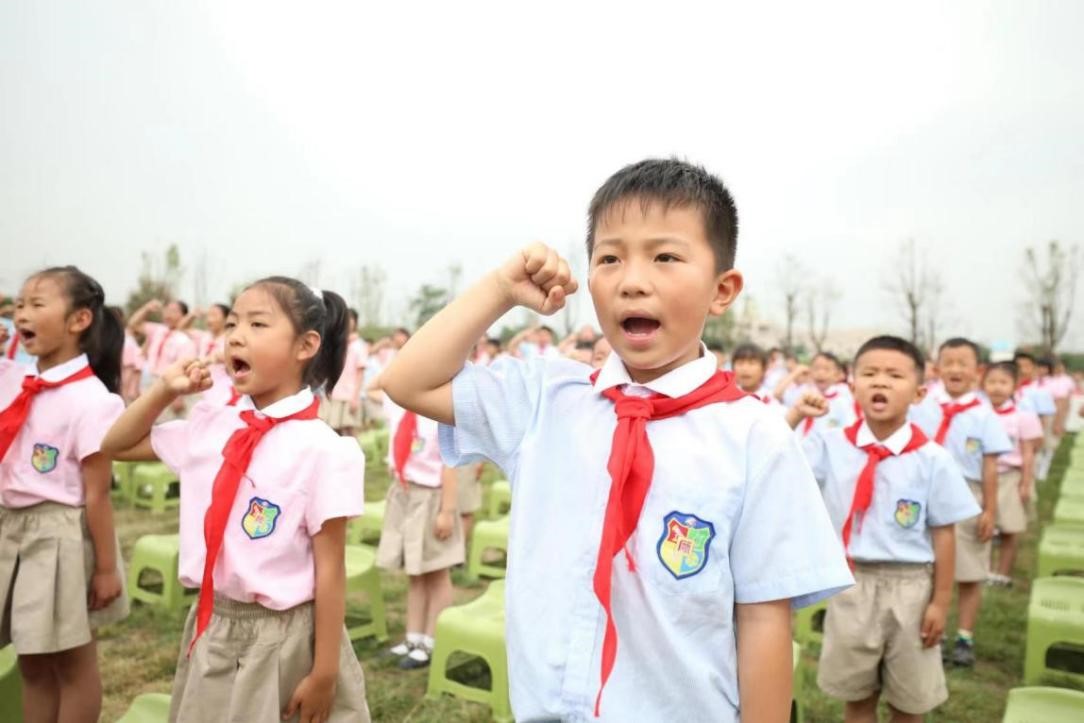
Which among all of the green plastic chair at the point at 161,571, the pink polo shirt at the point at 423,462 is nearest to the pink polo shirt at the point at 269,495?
the pink polo shirt at the point at 423,462

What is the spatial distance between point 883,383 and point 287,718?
8.27ft

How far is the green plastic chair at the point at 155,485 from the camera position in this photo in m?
7.18

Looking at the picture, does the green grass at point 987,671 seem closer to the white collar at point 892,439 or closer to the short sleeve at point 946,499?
the short sleeve at point 946,499

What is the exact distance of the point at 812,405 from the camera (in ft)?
8.77

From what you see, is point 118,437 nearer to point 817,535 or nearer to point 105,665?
Result: point 817,535

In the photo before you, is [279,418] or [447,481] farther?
[447,481]

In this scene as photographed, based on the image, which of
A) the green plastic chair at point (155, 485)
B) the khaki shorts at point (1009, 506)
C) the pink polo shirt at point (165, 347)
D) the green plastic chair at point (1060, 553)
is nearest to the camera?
the green plastic chair at point (1060, 553)

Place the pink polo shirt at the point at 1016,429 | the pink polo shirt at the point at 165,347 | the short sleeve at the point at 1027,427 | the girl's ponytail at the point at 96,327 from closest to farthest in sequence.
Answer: the girl's ponytail at the point at 96,327 < the pink polo shirt at the point at 1016,429 < the short sleeve at the point at 1027,427 < the pink polo shirt at the point at 165,347

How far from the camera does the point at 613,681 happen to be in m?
1.31

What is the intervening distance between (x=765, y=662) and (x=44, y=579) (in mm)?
2567

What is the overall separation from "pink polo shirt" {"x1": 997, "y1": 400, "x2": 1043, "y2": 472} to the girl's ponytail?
20.9 ft

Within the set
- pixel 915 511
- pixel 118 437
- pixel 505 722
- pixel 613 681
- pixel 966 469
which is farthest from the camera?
pixel 966 469

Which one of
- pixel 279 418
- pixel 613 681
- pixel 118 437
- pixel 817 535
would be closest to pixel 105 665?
pixel 118 437

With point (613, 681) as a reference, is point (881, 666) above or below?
below
